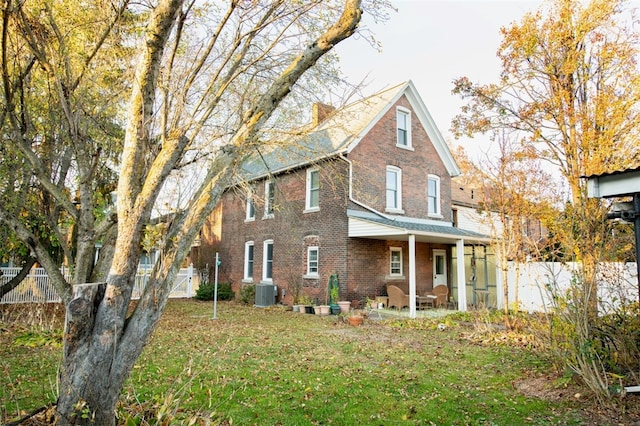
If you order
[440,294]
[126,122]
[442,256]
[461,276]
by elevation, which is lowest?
[440,294]

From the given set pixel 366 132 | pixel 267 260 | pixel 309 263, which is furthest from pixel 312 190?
pixel 267 260

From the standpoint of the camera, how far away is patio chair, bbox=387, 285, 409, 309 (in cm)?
1544

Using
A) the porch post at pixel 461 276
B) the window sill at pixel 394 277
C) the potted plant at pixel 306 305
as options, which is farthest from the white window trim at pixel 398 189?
the potted plant at pixel 306 305

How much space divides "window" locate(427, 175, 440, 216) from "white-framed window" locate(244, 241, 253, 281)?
886 centimetres

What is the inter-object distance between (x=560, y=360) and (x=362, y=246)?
1020 centimetres

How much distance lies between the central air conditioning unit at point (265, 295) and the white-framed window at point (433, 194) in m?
8.02

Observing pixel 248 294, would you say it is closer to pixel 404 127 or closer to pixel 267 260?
pixel 267 260

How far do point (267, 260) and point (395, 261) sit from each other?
19.8 feet

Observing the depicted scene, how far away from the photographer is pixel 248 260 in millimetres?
20969

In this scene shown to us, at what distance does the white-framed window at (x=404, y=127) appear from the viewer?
18.4m

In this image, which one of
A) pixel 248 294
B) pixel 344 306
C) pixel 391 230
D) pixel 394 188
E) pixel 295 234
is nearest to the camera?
pixel 391 230

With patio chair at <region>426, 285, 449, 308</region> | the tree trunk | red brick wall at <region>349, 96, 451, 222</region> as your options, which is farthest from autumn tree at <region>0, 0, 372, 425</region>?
patio chair at <region>426, 285, 449, 308</region>

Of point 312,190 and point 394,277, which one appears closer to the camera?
point 394,277

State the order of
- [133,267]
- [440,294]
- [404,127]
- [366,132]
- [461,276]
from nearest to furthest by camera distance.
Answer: [133,267] → [461,276] → [366,132] → [440,294] → [404,127]
